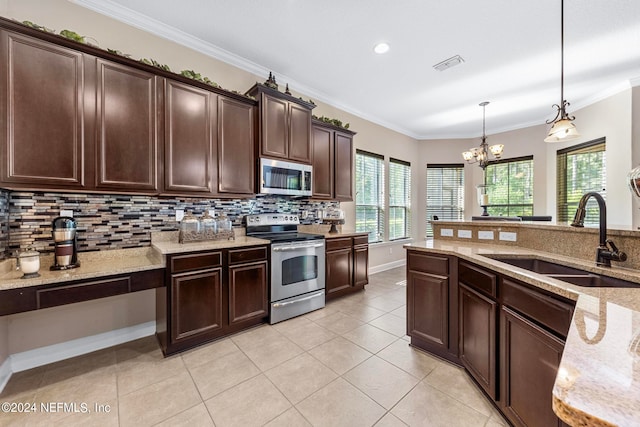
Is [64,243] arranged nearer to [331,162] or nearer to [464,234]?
[331,162]

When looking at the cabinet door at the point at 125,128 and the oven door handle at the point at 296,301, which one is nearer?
the cabinet door at the point at 125,128

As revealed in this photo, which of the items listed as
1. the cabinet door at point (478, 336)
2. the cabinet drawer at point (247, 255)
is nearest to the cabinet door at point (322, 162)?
the cabinet drawer at point (247, 255)

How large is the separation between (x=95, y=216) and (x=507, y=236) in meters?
3.75

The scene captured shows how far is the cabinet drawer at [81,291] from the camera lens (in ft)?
5.76

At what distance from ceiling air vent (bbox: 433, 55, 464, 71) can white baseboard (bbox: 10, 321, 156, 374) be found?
14.7 ft

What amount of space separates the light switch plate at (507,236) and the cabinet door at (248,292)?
2.35 meters

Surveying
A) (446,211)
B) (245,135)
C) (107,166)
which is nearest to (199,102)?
(245,135)

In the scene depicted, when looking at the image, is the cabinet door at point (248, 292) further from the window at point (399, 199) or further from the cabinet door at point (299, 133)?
the window at point (399, 199)

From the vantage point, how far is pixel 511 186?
5629mm

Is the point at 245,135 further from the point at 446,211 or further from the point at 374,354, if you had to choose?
the point at 446,211

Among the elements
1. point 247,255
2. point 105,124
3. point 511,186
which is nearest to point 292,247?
point 247,255

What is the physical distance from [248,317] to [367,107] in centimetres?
398

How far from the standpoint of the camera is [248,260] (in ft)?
8.89

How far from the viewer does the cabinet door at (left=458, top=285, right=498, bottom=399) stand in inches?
66.0
